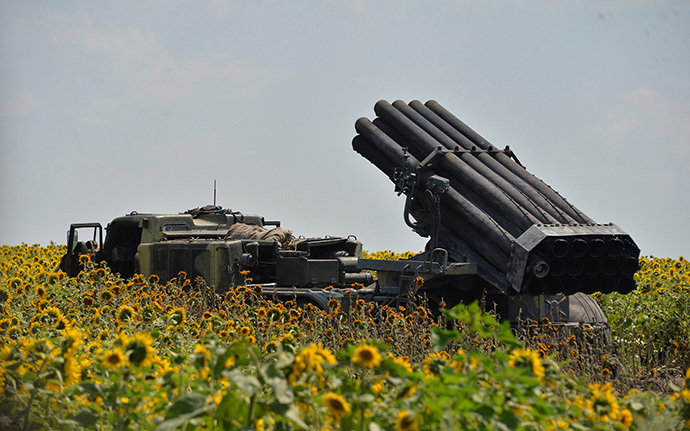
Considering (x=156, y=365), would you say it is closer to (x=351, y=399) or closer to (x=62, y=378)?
(x=62, y=378)

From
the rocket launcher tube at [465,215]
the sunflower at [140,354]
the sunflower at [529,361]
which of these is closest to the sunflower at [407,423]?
the sunflower at [529,361]

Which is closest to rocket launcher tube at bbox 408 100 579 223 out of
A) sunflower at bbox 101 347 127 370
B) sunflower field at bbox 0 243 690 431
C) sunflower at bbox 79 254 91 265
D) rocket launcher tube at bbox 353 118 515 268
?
rocket launcher tube at bbox 353 118 515 268

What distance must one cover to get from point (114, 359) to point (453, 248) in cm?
718

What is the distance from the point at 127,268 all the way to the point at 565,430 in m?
11.8

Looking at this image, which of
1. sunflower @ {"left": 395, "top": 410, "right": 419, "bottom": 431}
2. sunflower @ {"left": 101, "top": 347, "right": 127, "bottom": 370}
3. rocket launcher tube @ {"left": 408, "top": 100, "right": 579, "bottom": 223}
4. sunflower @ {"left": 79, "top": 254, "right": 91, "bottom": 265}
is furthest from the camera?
sunflower @ {"left": 79, "top": 254, "right": 91, "bottom": 265}

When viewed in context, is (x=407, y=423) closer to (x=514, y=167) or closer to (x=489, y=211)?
(x=489, y=211)

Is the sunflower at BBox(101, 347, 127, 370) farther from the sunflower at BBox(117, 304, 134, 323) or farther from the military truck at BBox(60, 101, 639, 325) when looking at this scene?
the military truck at BBox(60, 101, 639, 325)

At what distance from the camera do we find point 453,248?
33.7ft

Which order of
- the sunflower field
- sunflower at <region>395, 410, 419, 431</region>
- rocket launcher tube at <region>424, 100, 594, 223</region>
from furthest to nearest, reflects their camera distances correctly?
rocket launcher tube at <region>424, 100, 594, 223</region> < the sunflower field < sunflower at <region>395, 410, 419, 431</region>

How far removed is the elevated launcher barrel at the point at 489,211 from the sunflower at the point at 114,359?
623 centimetres

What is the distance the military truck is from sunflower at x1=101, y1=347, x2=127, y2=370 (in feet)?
18.8

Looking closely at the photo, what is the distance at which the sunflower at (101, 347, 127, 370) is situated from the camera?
11.5 feet

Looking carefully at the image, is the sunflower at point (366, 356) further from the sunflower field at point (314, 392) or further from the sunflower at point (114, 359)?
the sunflower at point (114, 359)

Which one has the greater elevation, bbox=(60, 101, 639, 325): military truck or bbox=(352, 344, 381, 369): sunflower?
bbox=(60, 101, 639, 325): military truck
